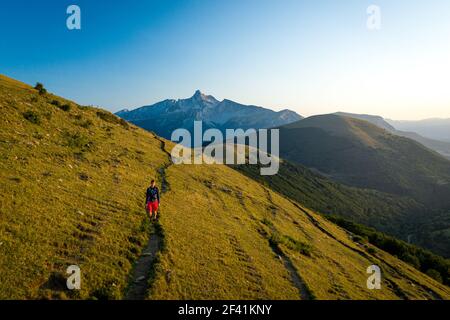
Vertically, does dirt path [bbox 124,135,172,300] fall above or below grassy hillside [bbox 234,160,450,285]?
above

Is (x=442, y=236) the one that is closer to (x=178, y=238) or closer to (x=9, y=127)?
(x=178, y=238)

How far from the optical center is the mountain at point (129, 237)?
14.8 m

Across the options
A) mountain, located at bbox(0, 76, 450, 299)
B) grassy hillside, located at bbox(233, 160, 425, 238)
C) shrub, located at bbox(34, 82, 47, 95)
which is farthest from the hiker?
grassy hillside, located at bbox(233, 160, 425, 238)

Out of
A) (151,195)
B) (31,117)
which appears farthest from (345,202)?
(151,195)

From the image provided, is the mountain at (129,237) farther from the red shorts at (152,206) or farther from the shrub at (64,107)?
the shrub at (64,107)

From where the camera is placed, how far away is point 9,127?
2964 centimetres

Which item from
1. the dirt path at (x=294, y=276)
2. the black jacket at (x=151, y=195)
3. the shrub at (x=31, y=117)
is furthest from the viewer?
the shrub at (x=31, y=117)

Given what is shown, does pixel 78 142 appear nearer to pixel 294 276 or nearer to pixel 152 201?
pixel 152 201

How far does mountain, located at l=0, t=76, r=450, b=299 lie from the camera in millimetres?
14781

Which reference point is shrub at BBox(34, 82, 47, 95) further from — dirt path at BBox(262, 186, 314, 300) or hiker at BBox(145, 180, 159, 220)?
dirt path at BBox(262, 186, 314, 300)

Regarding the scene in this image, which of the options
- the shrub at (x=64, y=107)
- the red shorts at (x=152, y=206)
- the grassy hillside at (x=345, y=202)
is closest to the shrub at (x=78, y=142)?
the shrub at (x=64, y=107)

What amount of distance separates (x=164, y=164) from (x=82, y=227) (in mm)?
27072

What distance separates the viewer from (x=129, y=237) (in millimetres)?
19484

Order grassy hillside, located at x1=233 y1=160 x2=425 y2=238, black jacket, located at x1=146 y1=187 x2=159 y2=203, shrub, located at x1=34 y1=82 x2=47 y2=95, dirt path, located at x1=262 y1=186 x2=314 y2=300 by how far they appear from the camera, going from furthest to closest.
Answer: grassy hillside, located at x1=233 y1=160 x2=425 y2=238 → shrub, located at x1=34 y1=82 x2=47 y2=95 → black jacket, located at x1=146 y1=187 x2=159 y2=203 → dirt path, located at x1=262 y1=186 x2=314 y2=300
